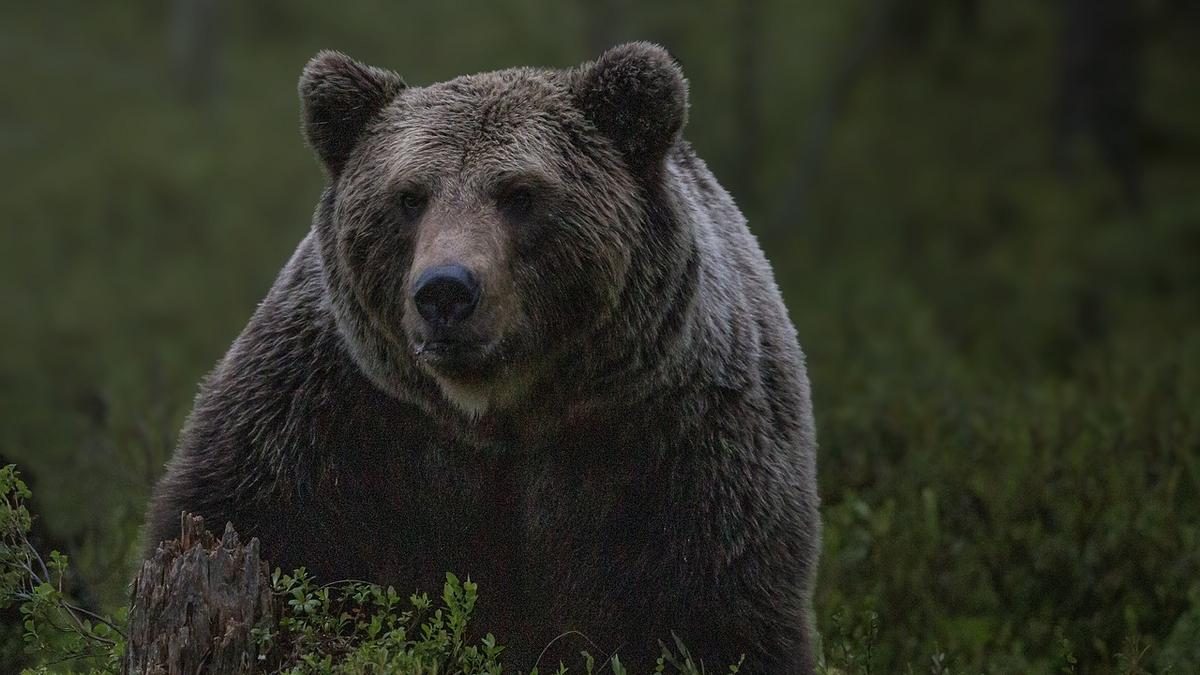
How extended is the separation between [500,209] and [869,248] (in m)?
12.9

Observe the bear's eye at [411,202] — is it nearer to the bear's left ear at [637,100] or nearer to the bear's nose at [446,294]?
the bear's nose at [446,294]

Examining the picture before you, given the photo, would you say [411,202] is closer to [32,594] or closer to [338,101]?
[338,101]

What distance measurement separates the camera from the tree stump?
3678mm

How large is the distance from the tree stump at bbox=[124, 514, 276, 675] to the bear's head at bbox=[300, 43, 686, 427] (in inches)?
28.0

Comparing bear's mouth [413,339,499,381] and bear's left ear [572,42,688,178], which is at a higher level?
bear's left ear [572,42,688,178]

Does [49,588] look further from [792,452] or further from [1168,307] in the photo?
[1168,307]

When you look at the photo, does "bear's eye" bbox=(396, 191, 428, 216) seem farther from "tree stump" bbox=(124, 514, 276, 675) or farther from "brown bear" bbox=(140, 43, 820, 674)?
"tree stump" bbox=(124, 514, 276, 675)

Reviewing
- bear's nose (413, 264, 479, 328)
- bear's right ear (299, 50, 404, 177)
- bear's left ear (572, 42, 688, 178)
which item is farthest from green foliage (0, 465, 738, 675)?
bear's left ear (572, 42, 688, 178)

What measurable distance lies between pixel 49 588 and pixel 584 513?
1.42 m

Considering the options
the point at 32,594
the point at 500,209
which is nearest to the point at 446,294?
the point at 500,209

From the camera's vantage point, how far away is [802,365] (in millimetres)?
5094

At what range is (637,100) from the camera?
4.32 m

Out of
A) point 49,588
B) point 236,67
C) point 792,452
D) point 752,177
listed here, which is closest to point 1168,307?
point 752,177

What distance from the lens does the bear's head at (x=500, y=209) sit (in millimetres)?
4055
